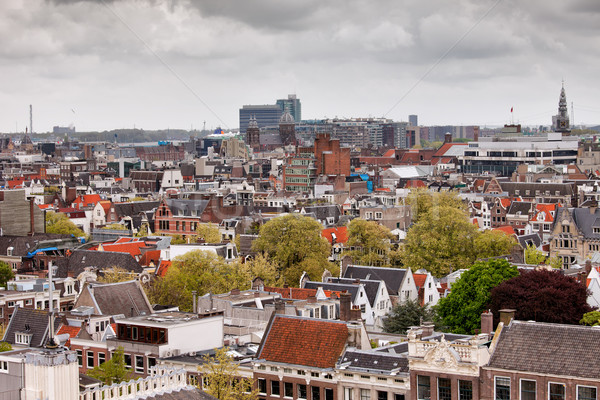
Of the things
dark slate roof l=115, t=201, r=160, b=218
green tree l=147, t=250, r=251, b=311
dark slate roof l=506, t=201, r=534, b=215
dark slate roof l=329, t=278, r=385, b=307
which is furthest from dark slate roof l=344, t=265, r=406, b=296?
dark slate roof l=115, t=201, r=160, b=218

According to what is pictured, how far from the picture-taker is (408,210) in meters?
126

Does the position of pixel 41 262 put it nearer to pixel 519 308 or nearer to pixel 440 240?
pixel 440 240

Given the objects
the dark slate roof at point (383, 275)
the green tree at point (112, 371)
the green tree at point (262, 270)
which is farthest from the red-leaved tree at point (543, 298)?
the green tree at point (112, 371)

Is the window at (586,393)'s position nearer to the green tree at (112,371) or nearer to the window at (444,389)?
the window at (444,389)

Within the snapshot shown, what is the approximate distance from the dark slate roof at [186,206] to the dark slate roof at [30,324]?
218ft

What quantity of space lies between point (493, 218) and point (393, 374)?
3735 inches

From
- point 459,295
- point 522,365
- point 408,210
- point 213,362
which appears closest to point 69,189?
point 408,210

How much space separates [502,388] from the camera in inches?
1563

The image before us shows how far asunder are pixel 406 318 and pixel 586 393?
2885 centimetres

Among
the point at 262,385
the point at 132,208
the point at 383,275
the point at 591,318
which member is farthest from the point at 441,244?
the point at 132,208

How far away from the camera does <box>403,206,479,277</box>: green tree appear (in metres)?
94.2

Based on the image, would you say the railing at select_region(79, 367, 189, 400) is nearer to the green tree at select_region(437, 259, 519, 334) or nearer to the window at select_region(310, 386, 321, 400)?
the window at select_region(310, 386, 321, 400)

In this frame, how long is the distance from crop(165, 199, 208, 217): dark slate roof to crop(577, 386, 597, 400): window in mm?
90969

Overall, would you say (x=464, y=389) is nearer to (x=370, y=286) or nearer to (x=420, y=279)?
(x=370, y=286)
